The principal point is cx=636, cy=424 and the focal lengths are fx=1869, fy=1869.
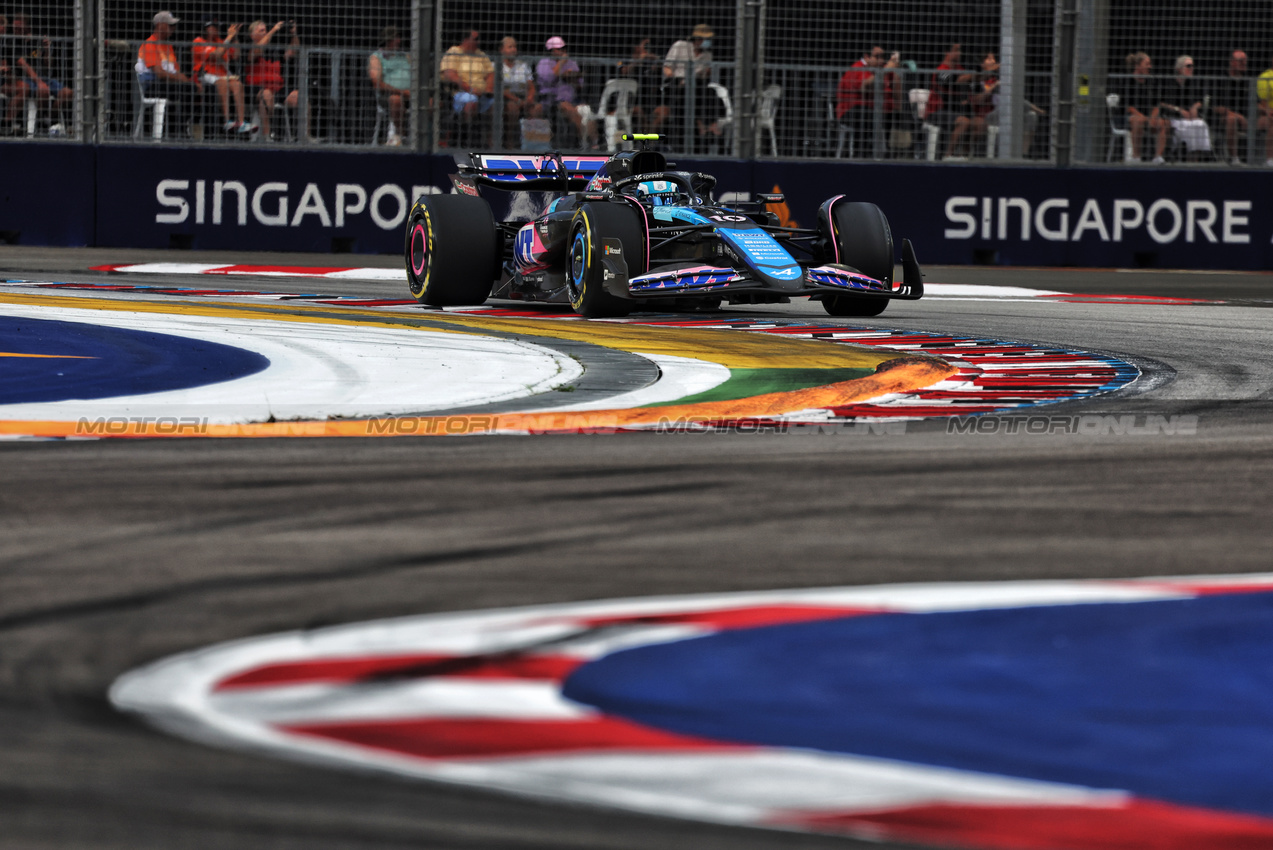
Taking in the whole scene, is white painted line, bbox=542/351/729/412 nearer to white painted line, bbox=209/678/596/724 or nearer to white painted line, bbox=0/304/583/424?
white painted line, bbox=0/304/583/424

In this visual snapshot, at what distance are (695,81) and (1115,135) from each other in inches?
140

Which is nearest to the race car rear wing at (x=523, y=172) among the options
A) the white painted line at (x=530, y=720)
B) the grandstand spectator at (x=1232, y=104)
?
the grandstand spectator at (x=1232, y=104)

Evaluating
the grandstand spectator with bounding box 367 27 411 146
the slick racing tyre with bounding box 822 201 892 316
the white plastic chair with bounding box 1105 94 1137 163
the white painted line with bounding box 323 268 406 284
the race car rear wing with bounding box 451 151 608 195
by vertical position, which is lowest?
the white painted line with bounding box 323 268 406 284

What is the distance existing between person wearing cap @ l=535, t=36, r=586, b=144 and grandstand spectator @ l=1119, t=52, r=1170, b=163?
4455 millimetres

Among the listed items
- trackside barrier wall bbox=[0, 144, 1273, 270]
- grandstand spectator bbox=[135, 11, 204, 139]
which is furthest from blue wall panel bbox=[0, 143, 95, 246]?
grandstand spectator bbox=[135, 11, 204, 139]

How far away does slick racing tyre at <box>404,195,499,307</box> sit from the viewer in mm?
10320

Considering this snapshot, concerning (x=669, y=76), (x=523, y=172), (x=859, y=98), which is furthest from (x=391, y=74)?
(x=523, y=172)

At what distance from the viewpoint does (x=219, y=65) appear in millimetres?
14297

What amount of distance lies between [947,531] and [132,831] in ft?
6.99

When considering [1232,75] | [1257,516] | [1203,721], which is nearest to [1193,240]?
[1232,75]

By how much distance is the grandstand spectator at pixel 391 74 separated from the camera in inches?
575

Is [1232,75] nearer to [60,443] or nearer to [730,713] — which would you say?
[60,443]

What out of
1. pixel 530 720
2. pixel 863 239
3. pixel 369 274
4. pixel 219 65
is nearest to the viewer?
pixel 530 720

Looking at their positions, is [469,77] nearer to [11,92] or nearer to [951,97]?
[11,92]
